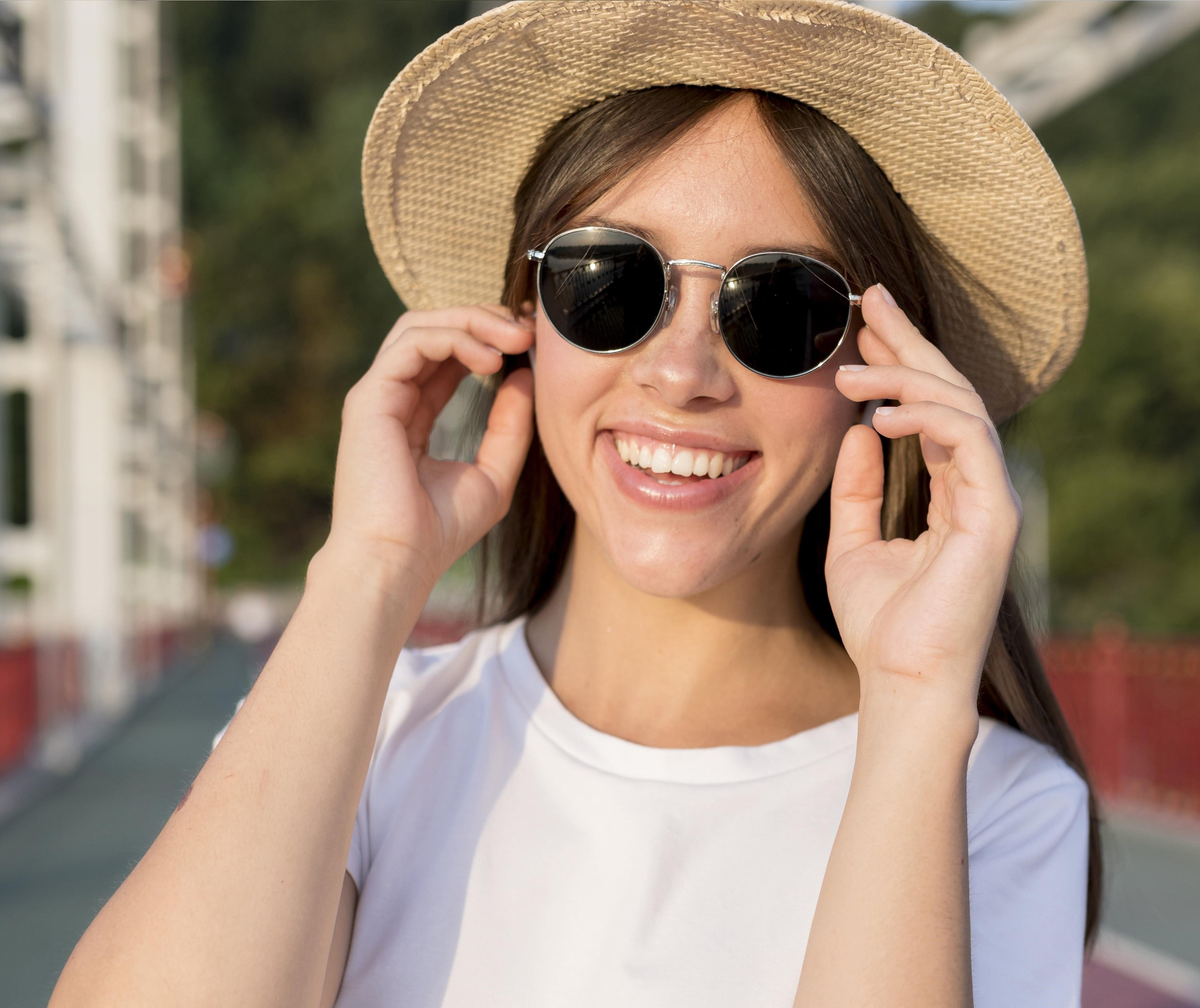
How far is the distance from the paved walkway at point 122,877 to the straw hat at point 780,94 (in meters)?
1.14

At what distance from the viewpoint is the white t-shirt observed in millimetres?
1810

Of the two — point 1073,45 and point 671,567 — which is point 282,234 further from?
point 671,567

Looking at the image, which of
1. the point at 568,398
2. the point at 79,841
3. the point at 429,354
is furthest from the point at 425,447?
the point at 79,841

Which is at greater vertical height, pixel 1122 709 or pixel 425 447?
pixel 425 447

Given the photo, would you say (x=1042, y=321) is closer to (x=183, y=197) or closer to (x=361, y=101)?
(x=361, y=101)

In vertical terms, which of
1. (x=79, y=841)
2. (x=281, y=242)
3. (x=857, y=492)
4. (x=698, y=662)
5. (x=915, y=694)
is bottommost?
(x=281, y=242)

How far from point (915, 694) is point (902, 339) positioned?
59cm

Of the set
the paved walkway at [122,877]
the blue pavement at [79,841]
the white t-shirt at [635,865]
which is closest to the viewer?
the white t-shirt at [635,865]

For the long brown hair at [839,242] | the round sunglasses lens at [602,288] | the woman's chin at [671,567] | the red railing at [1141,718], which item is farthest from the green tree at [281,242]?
the woman's chin at [671,567]

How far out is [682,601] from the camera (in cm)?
227

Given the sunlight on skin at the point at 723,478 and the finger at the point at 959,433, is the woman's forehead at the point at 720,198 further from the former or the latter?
the finger at the point at 959,433

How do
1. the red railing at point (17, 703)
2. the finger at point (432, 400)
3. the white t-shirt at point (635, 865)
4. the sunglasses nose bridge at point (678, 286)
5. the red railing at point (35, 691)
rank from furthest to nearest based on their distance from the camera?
the red railing at point (35, 691) → the red railing at point (17, 703) → the finger at point (432, 400) → the sunglasses nose bridge at point (678, 286) → the white t-shirt at point (635, 865)

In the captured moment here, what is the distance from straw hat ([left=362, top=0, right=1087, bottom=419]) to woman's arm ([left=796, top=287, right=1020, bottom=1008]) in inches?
13.0

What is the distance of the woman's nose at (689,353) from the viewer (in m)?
2.01
